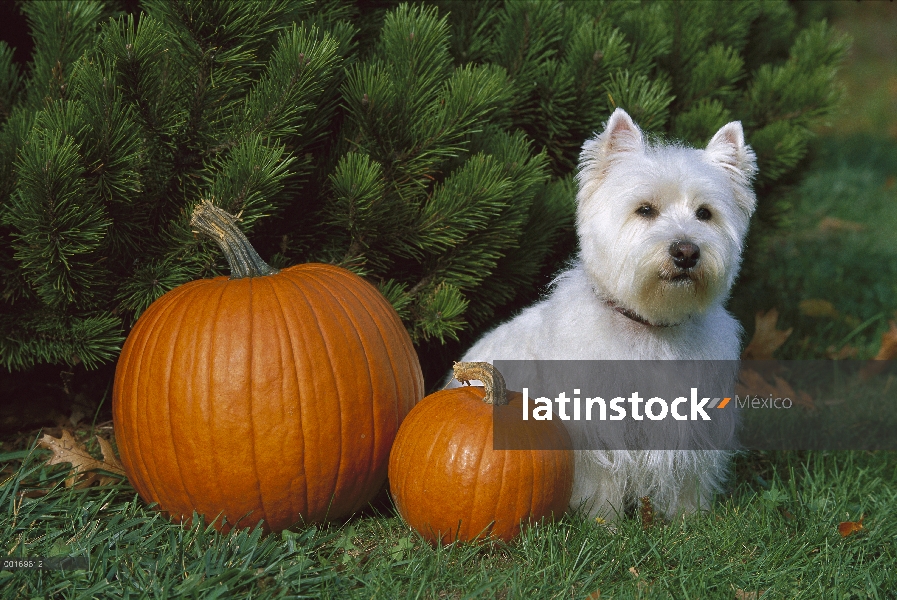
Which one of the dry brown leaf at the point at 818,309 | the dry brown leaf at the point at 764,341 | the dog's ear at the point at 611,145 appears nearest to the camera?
the dog's ear at the point at 611,145

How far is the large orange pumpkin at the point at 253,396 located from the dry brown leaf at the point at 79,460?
0.27m

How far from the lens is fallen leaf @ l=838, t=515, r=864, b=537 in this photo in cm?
304

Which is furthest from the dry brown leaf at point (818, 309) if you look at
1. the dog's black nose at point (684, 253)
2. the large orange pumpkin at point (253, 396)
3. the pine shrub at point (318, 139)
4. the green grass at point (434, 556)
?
the large orange pumpkin at point (253, 396)

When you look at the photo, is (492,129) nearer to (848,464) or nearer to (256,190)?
(256,190)

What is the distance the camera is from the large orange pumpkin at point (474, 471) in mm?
2766

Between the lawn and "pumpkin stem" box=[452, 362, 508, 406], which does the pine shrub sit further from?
the lawn

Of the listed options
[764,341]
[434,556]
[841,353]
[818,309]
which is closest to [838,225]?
[818,309]

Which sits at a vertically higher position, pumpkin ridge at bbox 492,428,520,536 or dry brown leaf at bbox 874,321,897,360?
pumpkin ridge at bbox 492,428,520,536

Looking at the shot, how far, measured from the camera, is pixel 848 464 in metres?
3.78

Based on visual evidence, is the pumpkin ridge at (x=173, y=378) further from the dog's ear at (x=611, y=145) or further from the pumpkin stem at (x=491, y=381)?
the dog's ear at (x=611, y=145)

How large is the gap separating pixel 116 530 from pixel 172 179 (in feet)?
4.54

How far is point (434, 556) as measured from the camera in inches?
108

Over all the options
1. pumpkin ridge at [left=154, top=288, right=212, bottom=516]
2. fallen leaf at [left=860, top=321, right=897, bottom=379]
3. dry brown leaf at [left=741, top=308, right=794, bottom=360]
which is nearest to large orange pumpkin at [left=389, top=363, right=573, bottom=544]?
pumpkin ridge at [left=154, top=288, right=212, bottom=516]

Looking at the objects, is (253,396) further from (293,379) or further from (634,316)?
(634,316)
